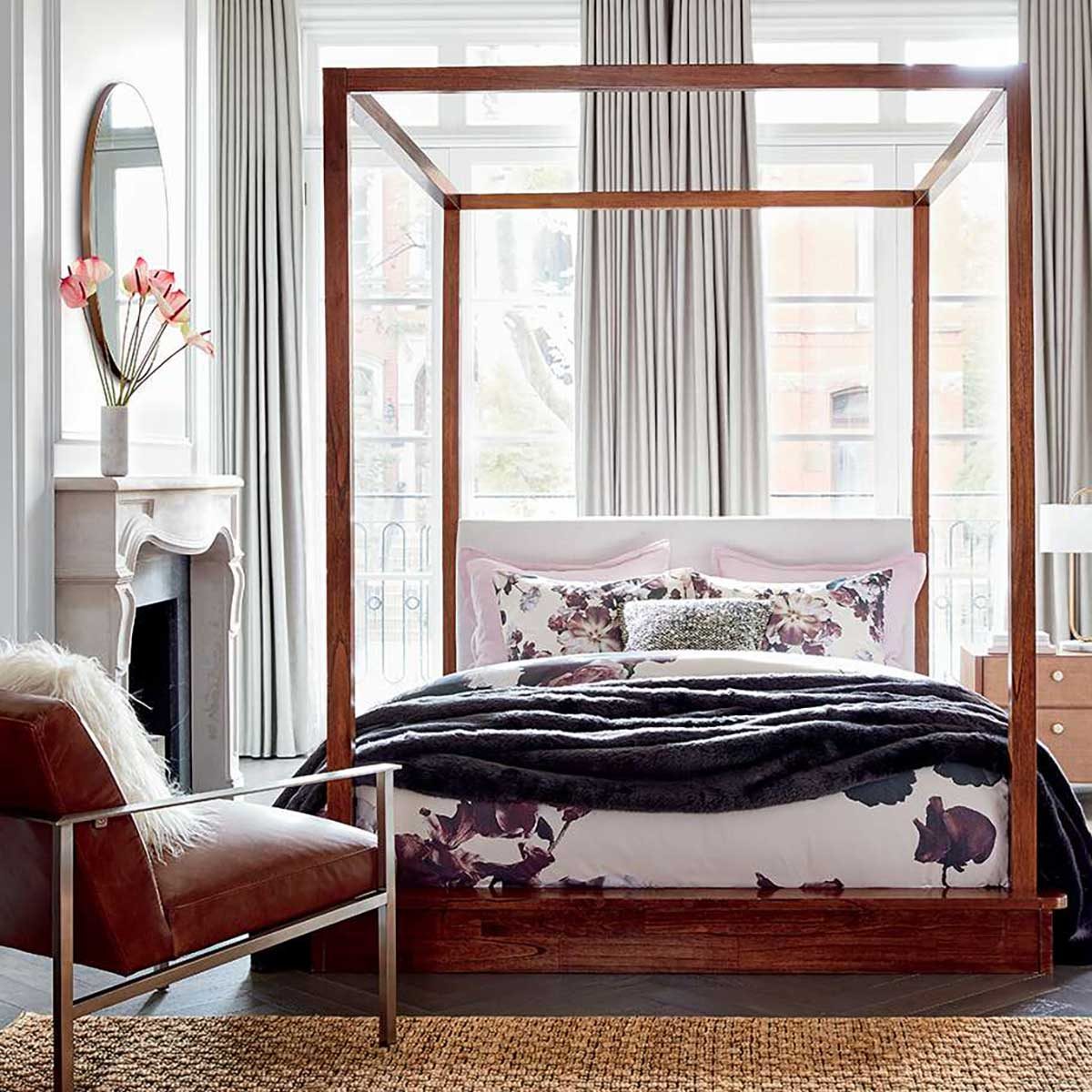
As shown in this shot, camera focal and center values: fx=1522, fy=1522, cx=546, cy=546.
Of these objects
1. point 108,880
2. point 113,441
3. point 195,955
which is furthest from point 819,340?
point 108,880

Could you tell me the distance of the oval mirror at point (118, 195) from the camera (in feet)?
15.2

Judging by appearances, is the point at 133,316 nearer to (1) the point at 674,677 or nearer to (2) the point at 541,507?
(2) the point at 541,507

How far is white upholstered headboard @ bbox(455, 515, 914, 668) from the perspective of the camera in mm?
5219

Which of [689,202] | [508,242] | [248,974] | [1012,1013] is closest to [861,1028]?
[1012,1013]

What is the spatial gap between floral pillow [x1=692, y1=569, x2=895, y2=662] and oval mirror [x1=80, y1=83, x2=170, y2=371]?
6.69 ft

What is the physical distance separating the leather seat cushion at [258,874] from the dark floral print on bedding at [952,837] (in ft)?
3.95

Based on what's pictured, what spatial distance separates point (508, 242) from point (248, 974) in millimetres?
3450

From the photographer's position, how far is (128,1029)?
306 cm

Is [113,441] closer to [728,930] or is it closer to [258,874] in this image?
[258,874]

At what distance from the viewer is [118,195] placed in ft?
15.9

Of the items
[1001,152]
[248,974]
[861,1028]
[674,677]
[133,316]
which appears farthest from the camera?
[1001,152]

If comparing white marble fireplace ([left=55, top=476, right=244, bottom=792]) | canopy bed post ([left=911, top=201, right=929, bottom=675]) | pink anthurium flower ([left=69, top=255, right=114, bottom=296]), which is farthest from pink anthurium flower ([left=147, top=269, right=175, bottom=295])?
canopy bed post ([left=911, top=201, right=929, bottom=675])

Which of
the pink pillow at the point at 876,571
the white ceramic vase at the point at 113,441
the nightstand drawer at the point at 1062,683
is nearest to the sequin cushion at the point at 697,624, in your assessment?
the pink pillow at the point at 876,571

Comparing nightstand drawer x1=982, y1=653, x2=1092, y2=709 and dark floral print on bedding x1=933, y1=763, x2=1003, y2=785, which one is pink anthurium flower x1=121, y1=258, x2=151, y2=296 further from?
nightstand drawer x1=982, y1=653, x2=1092, y2=709
